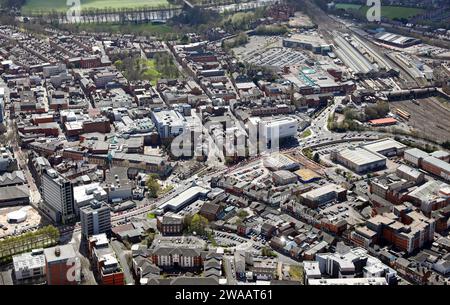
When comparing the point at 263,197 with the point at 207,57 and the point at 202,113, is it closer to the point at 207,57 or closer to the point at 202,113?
the point at 202,113

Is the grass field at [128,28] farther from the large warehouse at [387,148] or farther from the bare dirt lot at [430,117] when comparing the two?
the large warehouse at [387,148]

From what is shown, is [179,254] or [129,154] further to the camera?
[129,154]

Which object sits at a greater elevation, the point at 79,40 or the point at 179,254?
the point at 79,40

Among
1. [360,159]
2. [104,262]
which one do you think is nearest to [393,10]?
[360,159]

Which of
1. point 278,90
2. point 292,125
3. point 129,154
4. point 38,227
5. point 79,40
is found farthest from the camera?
point 79,40

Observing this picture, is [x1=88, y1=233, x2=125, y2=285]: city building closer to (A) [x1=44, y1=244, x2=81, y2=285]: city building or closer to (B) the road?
(A) [x1=44, y1=244, x2=81, y2=285]: city building

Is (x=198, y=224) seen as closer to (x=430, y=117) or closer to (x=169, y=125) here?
(x=169, y=125)

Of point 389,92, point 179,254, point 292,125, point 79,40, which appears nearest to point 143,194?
point 179,254

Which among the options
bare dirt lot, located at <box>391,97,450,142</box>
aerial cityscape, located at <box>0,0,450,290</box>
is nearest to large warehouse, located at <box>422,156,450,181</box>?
aerial cityscape, located at <box>0,0,450,290</box>
